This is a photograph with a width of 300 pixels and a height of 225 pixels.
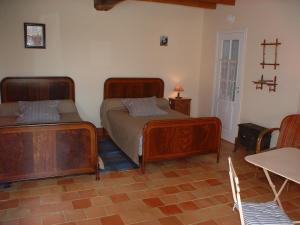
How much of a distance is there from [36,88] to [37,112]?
30.8 inches

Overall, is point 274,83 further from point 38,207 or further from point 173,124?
point 38,207

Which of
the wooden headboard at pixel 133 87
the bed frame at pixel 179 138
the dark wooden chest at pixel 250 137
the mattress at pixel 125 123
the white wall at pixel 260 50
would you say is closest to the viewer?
the bed frame at pixel 179 138

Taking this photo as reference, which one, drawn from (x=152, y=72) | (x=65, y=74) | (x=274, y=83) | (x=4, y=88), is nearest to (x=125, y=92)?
(x=152, y=72)

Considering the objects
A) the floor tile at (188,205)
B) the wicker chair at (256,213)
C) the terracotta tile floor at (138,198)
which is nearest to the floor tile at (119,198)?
the terracotta tile floor at (138,198)

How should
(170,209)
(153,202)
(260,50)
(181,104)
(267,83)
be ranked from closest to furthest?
(170,209)
(153,202)
(267,83)
(260,50)
(181,104)

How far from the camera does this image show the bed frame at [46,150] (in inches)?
121

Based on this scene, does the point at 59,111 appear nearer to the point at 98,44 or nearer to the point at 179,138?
the point at 98,44

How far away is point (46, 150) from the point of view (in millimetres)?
3205

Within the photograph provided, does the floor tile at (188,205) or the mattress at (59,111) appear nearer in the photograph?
the floor tile at (188,205)

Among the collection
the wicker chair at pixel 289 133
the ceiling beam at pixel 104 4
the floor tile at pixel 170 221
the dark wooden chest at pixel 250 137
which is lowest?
the floor tile at pixel 170 221

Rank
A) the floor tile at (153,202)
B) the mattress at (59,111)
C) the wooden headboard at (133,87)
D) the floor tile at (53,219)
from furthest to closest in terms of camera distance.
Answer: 1. the wooden headboard at (133,87)
2. the mattress at (59,111)
3. the floor tile at (153,202)
4. the floor tile at (53,219)

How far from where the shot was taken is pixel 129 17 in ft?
17.2

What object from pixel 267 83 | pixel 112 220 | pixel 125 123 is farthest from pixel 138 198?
pixel 267 83

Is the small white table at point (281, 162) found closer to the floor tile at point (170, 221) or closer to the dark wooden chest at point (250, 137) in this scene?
the floor tile at point (170, 221)
